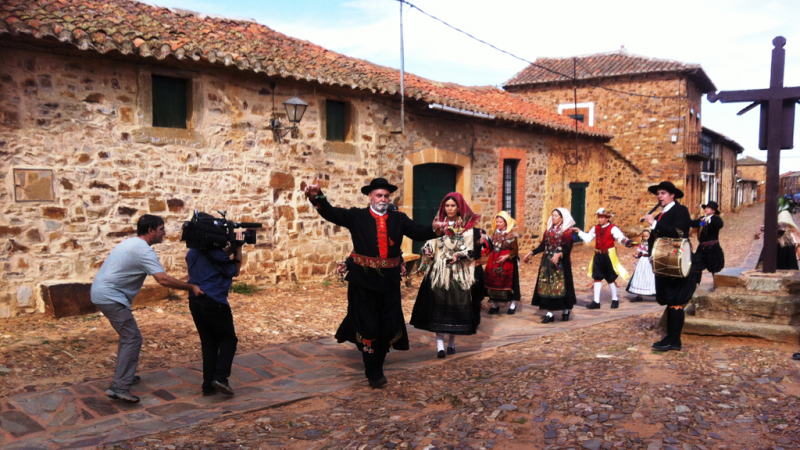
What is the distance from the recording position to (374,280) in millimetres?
4785

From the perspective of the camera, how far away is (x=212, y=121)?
827 cm

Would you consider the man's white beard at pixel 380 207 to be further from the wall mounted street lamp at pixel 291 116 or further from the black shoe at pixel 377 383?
the wall mounted street lamp at pixel 291 116

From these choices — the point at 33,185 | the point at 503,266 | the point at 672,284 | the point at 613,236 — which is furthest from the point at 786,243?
the point at 33,185

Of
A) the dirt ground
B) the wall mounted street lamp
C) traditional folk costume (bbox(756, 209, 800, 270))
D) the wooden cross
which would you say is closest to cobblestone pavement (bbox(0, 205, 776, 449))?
the dirt ground

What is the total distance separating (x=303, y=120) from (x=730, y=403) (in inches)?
287

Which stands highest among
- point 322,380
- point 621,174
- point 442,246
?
point 621,174

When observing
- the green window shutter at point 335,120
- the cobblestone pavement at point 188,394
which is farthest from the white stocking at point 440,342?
the green window shutter at point 335,120

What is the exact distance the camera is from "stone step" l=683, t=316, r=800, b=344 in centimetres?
494

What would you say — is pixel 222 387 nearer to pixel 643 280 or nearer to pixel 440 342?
pixel 440 342

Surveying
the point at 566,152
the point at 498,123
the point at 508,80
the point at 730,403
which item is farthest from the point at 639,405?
the point at 508,80

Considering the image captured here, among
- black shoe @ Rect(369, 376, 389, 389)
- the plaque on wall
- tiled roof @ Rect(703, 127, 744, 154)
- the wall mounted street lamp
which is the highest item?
tiled roof @ Rect(703, 127, 744, 154)

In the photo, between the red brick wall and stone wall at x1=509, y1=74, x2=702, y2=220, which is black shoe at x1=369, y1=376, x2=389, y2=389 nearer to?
the red brick wall

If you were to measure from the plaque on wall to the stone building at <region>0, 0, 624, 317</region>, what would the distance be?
2 centimetres

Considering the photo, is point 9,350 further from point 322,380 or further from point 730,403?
point 730,403
